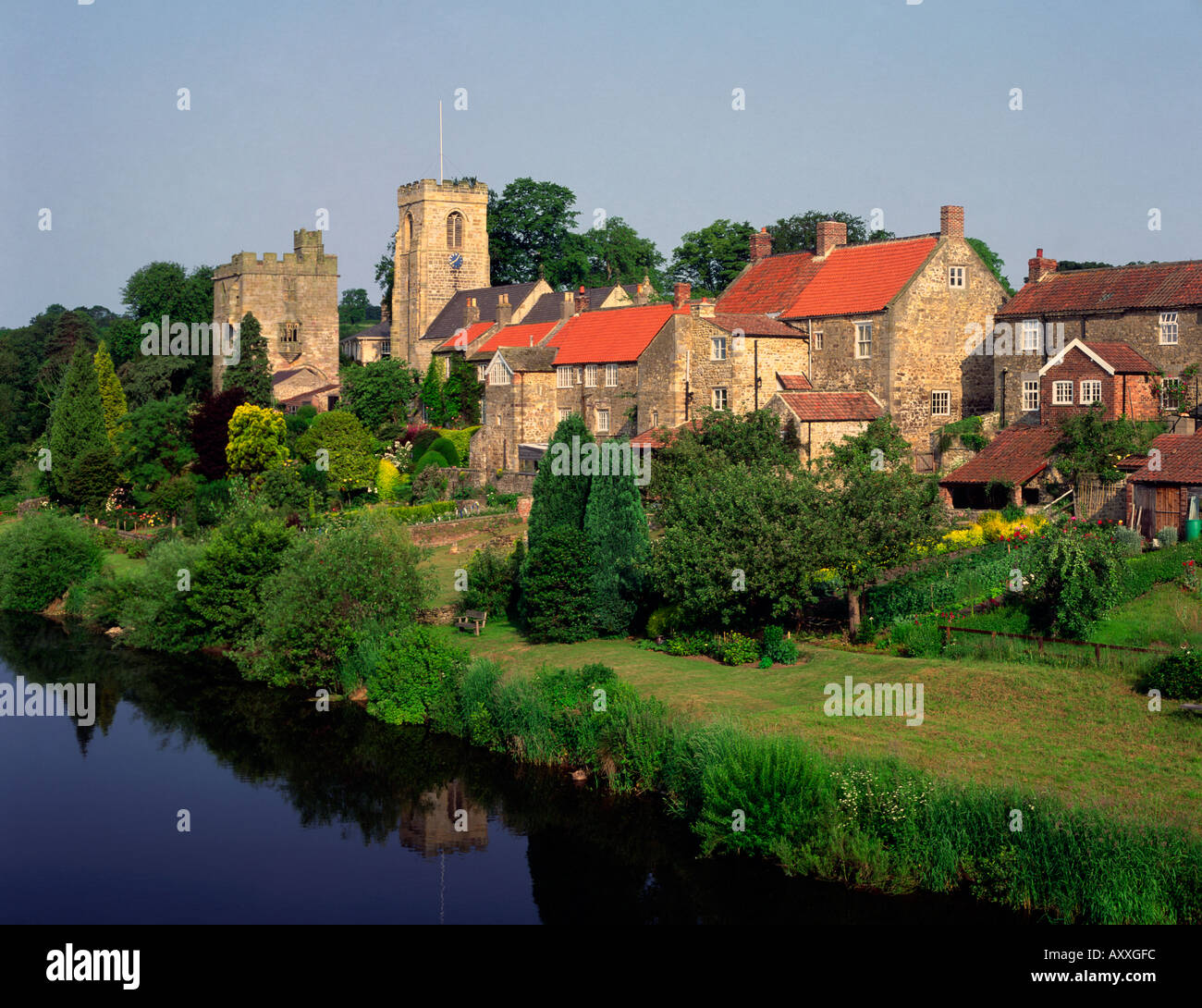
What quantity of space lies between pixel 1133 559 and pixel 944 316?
62.5 feet

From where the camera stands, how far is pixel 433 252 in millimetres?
80312

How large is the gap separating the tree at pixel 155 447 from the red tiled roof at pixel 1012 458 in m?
38.0

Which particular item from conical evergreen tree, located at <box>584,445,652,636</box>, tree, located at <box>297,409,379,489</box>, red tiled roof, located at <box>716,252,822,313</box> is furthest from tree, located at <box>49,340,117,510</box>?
conical evergreen tree, located at <box>584,445,652,636</box>

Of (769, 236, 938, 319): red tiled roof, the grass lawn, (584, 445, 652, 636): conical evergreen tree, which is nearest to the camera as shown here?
the grass lawn

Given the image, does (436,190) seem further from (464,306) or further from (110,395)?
(110,395)

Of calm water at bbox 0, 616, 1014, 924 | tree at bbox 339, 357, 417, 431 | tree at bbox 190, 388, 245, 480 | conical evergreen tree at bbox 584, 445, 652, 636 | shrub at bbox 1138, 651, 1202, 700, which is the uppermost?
tree at bbox 339, 357, 417, 431

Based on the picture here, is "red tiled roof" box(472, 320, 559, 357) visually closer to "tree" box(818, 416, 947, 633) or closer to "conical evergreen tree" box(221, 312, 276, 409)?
"conical evergreen tree" box(221, 312, 276, 409)

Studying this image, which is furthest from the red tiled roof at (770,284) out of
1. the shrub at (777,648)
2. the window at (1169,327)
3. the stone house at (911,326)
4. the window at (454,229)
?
the window at (454,229)

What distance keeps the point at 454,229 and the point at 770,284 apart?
32180 millimetres

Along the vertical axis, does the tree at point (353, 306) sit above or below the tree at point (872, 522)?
above

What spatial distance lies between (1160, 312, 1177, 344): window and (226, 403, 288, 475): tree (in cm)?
3746

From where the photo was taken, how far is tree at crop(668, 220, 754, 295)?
80.0 m

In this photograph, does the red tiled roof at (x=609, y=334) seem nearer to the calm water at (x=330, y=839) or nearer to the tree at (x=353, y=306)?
the calm water at (x=330, y=839)

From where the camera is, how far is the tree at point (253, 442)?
5906 centimetres
